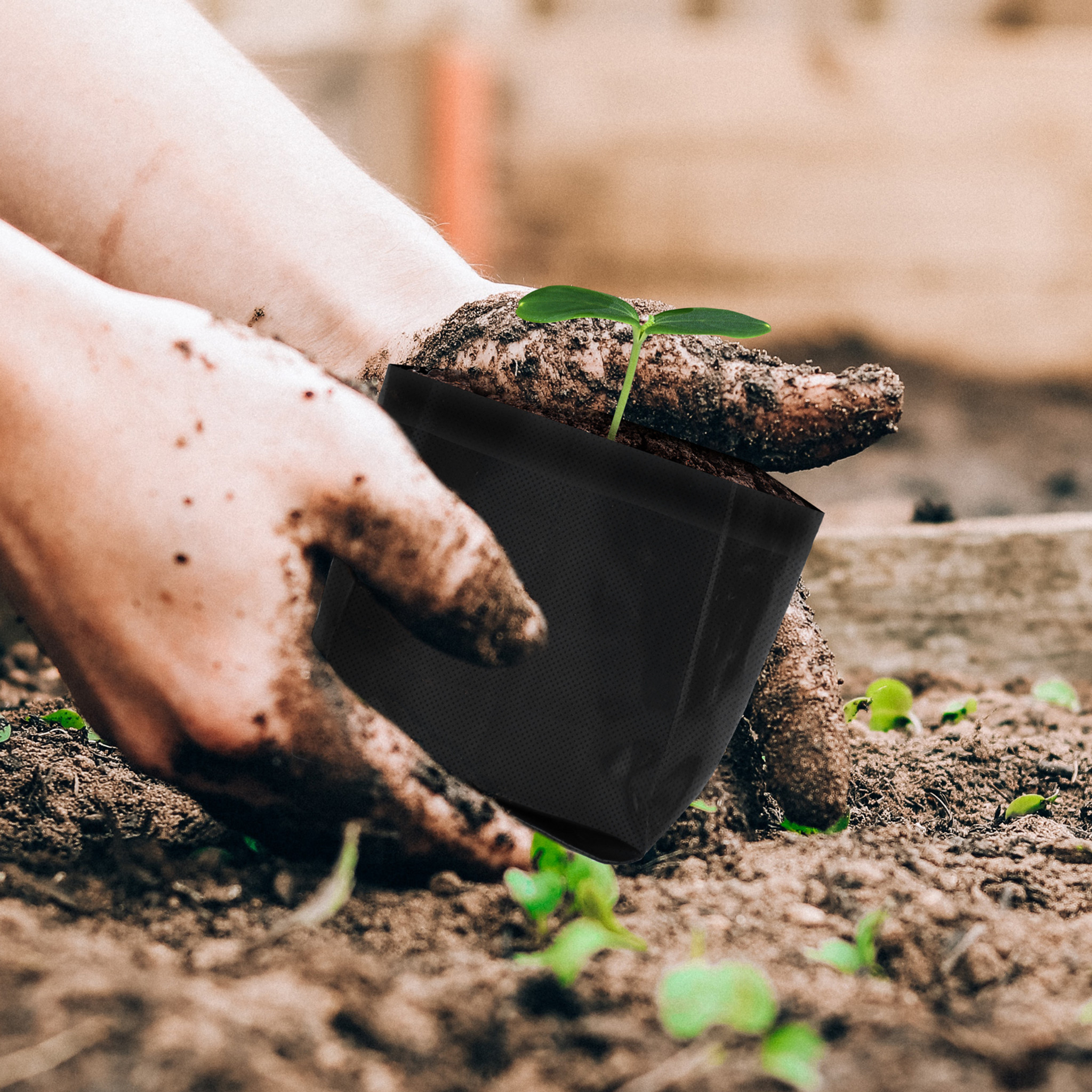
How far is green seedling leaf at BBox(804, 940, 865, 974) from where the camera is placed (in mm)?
625

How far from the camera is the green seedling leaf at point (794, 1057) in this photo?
479 millimetres

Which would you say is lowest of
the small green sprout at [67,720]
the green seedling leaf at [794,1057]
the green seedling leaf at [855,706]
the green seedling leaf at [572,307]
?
the small green sprout at [67,720]

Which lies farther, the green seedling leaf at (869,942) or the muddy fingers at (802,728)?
the muddy fingers at (802,728)

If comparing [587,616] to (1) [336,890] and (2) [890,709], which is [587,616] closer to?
(1) [336,890]

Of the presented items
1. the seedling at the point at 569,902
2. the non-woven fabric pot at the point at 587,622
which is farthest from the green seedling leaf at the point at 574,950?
the non-woven fabric pot at the point at 587,622

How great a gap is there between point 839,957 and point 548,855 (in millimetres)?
215

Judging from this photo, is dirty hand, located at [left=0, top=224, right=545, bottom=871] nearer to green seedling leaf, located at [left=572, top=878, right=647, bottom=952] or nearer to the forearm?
green seedling leaf, located at [left=572, top=878, right=647, bottom=952]

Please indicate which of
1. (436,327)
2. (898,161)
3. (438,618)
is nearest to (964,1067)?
(438,618)

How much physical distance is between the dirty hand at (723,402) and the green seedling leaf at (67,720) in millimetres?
580

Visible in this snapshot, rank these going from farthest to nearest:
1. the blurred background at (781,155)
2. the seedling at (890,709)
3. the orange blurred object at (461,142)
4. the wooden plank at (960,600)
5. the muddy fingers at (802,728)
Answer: the blurred background at (781,155)
the orange blurred object at (461,142)
the wooden plank at (960,600)
the seedling at (890,709)
the muddy fingers at (802,728)

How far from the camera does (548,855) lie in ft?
2.39

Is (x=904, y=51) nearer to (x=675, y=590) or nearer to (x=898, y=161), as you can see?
(x=898, y=161)

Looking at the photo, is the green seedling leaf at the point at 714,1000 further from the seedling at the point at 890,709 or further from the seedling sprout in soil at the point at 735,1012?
the seedling at the point at 890,709

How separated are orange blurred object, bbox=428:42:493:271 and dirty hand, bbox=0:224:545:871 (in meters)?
3.00
